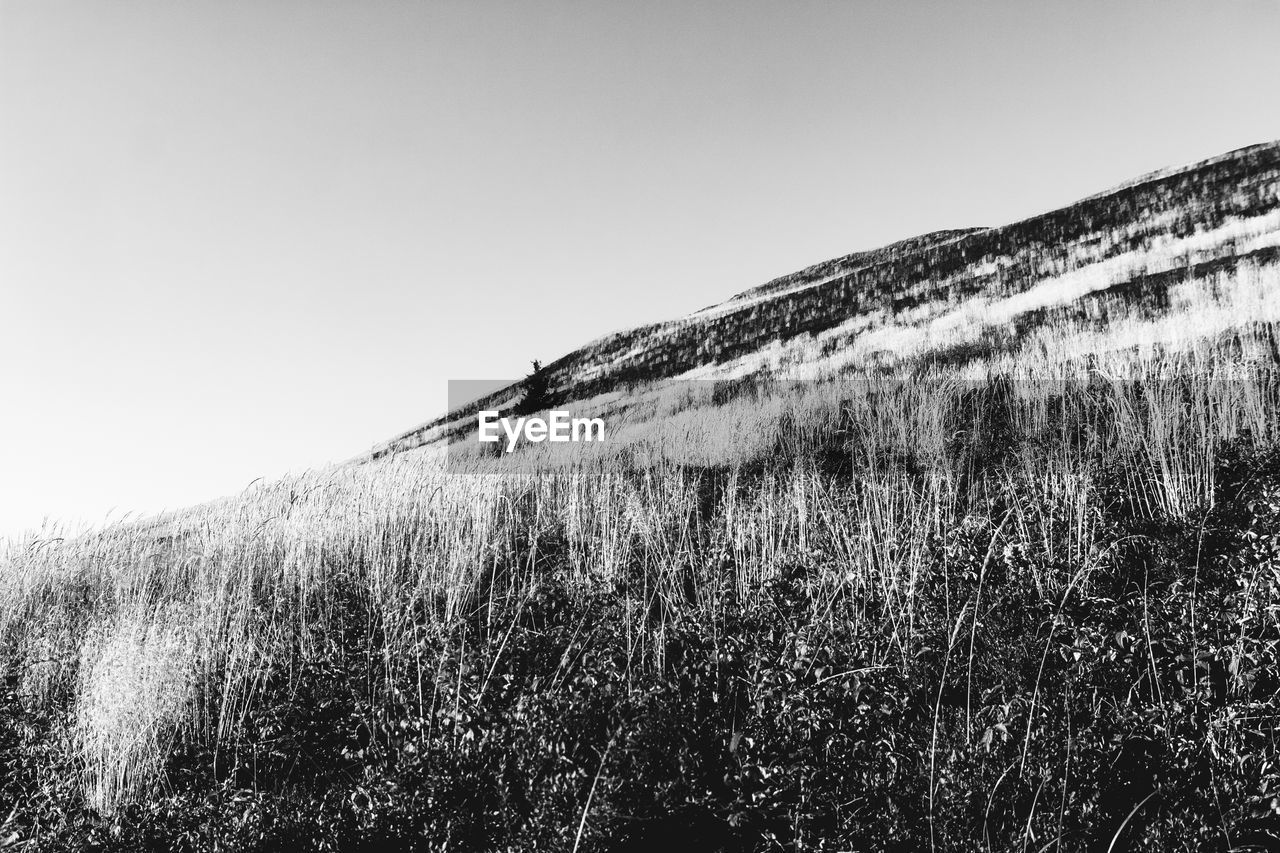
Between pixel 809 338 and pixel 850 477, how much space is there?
52.1 feet

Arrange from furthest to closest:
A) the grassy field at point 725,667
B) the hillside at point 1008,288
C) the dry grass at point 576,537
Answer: the hillside at point 1008,288 → the dry grass at point 576,537 → the grassy field at point 725,667

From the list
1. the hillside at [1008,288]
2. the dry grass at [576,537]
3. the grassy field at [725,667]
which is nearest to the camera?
the grassy field at [725,667]

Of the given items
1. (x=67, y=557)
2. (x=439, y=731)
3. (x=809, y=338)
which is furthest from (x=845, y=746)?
(x=809, y=338)

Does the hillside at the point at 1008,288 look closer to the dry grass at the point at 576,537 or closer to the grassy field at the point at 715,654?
the dry grass at the point at 576,537

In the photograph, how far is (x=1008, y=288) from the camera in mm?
18188

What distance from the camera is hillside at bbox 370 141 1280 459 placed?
13.9 metres

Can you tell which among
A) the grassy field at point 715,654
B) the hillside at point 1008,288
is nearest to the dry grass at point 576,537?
the grassy field at point 715,654

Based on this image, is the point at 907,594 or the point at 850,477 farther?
the point at 850,477

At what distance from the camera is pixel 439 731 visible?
3.23 metres

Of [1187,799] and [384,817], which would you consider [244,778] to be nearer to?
[384,817]

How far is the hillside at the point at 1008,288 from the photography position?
1387 cm

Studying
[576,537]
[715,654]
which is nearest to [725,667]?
[715,654]

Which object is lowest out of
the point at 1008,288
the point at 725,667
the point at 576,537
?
the point at 725,667

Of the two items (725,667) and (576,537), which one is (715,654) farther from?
(576,537)
